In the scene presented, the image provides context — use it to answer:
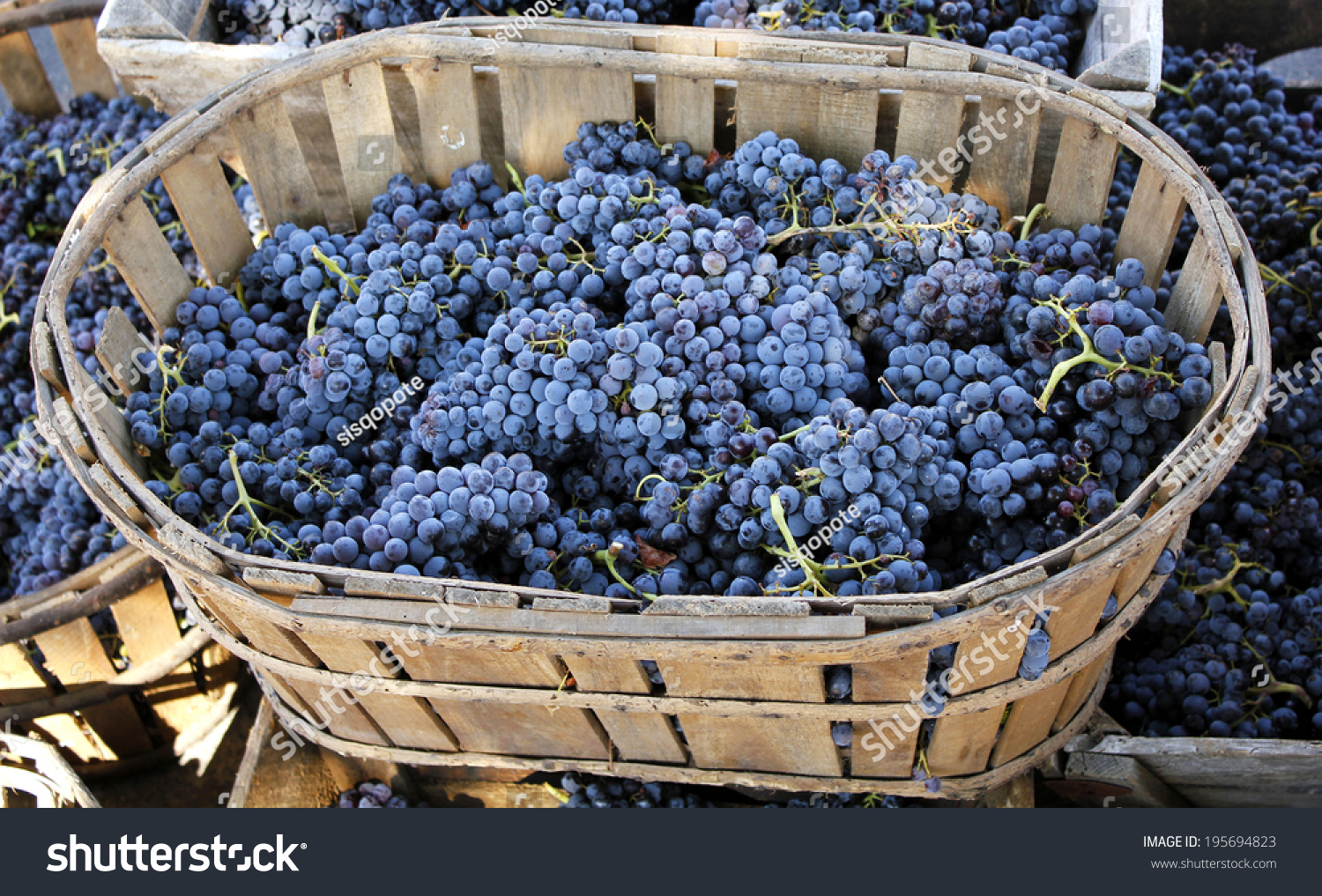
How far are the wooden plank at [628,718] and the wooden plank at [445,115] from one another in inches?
49.8

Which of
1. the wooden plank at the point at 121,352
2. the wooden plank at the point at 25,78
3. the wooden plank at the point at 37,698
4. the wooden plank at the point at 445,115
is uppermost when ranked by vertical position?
the wooden plank at the point at 445,115

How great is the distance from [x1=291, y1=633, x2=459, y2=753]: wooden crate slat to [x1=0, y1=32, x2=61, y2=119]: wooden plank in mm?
2461

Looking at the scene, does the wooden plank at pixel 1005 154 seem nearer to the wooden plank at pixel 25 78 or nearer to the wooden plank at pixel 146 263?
the wooden plank at pixel 146 263

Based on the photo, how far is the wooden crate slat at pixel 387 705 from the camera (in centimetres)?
170

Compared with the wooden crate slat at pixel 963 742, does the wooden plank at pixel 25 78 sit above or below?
above

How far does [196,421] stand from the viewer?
203cm

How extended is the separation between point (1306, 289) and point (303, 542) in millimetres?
2356

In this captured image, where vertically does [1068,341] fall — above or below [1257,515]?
above

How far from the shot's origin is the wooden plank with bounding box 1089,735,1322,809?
2.01m

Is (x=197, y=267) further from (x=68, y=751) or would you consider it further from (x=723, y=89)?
(x=723, y=89)

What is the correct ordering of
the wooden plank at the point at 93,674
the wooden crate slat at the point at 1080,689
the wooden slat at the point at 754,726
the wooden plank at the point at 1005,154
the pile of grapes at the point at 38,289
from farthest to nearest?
the pile of grapes at the point at 38,289 < the wooden plank at the point at 93,674 < the wooden plank at the point at 1005,154 < the wooden crate slat at the point at 1080,689 < the wooden slat at the point at 754,726

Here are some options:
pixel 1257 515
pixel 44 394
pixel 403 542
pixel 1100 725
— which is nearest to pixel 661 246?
pixel 403 542

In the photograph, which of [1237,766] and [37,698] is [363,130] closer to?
[37,698]

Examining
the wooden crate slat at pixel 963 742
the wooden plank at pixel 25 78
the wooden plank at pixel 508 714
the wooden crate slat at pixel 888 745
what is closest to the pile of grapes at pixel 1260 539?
the wooden crate slat at pixel 963 742
